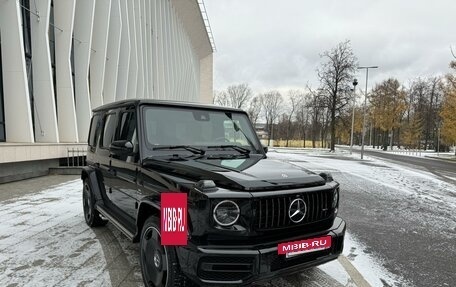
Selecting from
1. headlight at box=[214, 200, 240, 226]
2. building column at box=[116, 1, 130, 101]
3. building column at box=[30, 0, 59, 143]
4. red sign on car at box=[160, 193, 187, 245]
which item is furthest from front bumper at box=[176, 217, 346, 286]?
building column at box=[116, 1, 130, 101]

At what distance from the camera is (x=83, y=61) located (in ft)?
57.5

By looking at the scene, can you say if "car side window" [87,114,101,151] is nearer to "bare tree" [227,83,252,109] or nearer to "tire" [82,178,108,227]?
"tire" [82,178,108,227]

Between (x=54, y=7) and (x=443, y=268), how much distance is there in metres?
17.2

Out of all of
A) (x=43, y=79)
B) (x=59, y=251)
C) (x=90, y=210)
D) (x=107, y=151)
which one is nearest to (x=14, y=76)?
(x=43, y=79)

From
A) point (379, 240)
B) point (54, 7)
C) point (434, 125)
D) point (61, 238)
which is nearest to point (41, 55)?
point (54, 7)

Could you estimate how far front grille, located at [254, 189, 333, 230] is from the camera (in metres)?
2.99

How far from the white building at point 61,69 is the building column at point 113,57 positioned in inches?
2.3

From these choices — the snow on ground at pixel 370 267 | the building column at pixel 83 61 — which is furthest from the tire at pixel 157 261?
the building column at pixel 83 61

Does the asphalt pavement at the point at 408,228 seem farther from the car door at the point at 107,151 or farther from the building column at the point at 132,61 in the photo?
the building column at the point at 132,61

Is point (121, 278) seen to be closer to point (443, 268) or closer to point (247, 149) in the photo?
point (247, 149)

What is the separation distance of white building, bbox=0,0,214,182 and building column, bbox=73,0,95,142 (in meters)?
0.05

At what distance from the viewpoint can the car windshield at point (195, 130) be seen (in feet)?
13.3

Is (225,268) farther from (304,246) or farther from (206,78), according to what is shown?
(206,78)

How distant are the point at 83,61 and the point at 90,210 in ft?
44.8
